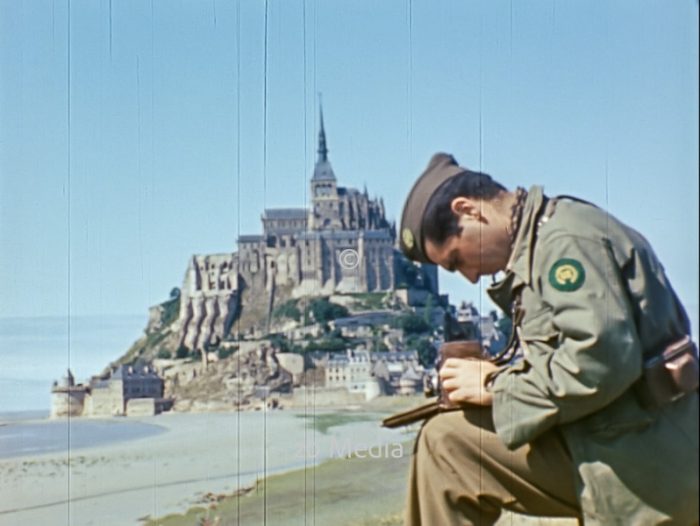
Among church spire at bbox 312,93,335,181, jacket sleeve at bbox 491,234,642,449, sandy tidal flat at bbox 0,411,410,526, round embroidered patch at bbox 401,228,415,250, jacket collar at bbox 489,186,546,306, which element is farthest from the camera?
sandy tidal flat at bbox 0,411,410,526

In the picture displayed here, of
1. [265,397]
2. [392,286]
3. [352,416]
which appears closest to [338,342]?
[352,416]

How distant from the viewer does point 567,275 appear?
325 centimetres

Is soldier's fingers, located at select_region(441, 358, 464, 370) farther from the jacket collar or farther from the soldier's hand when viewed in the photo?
the jacket collar

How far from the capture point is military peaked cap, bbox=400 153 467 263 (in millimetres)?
3410

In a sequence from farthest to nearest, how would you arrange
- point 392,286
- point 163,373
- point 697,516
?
point 163,373, point 392,286, point 697,516

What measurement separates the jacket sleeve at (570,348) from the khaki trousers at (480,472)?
7 cm

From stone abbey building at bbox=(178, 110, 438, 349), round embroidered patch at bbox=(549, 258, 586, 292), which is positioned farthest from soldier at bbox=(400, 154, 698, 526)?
stone abbey building at bbox=(178, 110, 438, 349)

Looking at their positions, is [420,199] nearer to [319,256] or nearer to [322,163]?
[322,163]

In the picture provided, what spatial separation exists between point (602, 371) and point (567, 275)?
7.2 inches

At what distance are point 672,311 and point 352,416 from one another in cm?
233

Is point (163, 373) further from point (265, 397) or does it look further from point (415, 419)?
point (415, 419)

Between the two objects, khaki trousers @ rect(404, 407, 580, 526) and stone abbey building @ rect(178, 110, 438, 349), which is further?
stone abbey building @ rect(178, 110, 438, 349)

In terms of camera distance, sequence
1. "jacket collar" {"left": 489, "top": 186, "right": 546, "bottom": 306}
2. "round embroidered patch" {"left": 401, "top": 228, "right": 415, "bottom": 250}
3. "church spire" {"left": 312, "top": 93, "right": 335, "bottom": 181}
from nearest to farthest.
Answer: "jacket collar" {"left": 489, "top": 186, "right": 546, "bottom": 306}
"round embroidered patch" {"left": 401, "top": 228, "right": 415, "bottom": 250}
"church spire" {"left": 312, "top": 93, "right": 335, "bottom": 181}

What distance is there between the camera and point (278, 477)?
203 inches
